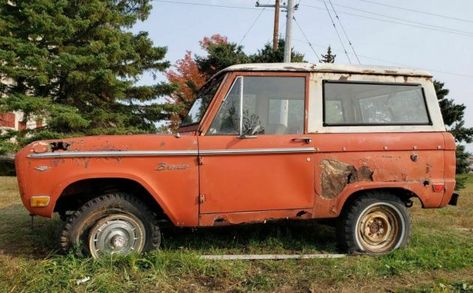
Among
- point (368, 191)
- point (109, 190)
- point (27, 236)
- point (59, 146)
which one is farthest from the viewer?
point (27, 236)

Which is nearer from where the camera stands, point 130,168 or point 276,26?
point 130,168

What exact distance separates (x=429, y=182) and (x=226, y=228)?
2593mm

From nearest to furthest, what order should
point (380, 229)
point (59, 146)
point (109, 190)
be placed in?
point (59, 146)
point (109, 190)
point (380, 229)

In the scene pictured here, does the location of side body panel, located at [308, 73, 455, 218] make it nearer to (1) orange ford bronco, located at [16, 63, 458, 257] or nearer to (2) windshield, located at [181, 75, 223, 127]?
(1) orange ford bronco, located at [16, 63, 458, 257]

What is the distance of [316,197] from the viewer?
496 cm

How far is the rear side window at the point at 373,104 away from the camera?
16.7 feet

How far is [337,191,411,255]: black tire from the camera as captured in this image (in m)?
5.08

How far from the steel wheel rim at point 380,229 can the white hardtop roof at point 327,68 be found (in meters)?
1.50

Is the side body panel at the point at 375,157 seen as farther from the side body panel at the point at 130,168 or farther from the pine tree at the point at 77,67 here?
the pine tree at the point at 77,67

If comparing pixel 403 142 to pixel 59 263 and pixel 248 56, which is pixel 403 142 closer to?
pixel 59 263

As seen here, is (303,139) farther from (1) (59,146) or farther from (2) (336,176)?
(1) (59,146)

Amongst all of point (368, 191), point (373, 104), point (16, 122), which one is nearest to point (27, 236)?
point (368, 191)

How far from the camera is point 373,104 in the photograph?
206 inches

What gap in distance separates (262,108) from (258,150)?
48cm
